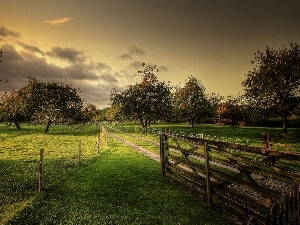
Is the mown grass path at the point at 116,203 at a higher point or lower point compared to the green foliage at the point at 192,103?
lower

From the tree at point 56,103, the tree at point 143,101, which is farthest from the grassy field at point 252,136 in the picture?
the tree at point 56,103

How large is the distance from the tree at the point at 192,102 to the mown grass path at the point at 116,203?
186 ft

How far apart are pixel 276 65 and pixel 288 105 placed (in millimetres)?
7139

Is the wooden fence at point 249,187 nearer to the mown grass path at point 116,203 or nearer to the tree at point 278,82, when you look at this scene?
the mown grass path at point 116,203

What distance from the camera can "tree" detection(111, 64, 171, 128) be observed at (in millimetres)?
54250

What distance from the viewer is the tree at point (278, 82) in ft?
137

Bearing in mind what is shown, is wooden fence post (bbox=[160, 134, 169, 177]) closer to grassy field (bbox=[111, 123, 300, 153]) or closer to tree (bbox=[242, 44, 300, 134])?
grassy field (bbox=[111, 123, 300, 153])

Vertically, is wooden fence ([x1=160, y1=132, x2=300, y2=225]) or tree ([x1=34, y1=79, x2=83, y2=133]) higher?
tree ([x1=34, y1=79, x2=83, y2=133])

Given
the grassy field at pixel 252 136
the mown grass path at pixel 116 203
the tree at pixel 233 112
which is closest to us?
the mown grass path at pixel 116 203

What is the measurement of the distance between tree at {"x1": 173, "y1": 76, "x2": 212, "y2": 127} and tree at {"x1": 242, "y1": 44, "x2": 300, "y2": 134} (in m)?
25.4

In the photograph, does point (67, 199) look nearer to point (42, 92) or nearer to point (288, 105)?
point (288, 105)

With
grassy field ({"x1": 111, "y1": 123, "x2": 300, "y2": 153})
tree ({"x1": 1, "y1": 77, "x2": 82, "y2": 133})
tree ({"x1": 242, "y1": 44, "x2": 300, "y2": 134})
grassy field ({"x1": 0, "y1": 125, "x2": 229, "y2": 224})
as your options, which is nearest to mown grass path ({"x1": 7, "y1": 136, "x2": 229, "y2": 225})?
grassy field ({"x1": 0, "y1": 125, "x2": 229, "y2": 224})

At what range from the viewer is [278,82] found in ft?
139

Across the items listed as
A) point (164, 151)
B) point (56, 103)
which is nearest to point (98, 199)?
point (164, 151)
